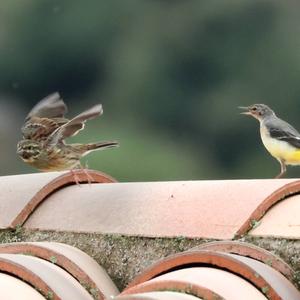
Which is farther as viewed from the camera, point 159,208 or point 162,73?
point 162,73

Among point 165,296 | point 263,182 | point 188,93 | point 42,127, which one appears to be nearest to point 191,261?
point 165,296

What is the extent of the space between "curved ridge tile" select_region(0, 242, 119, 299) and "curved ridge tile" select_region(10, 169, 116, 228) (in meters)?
0.32

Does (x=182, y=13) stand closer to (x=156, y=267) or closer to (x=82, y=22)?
(x=82, y=22)

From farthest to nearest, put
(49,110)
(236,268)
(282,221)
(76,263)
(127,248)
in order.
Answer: (49,110)
(127,248)
(76,263)
(282,221)
(236,268)

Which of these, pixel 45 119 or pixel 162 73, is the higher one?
pixel 45 119

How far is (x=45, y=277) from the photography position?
3.36 m

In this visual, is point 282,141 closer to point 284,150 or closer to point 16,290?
point 284,150

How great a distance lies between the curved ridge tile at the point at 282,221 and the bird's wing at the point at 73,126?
4.14ft

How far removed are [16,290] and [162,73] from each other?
30947 millimetres

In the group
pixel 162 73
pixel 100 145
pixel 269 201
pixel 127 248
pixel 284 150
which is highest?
pixel 269 201

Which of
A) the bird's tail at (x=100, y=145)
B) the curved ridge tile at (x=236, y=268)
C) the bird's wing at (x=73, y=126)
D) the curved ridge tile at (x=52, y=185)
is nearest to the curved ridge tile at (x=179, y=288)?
the curved ridge tile at (x=236, y=268)

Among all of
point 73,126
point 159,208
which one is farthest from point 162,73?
point 159,208

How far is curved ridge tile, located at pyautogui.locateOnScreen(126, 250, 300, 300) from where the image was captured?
10.4ft

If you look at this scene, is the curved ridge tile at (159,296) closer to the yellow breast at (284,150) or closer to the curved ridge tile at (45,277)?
the curved ridge tile at (45,277)
